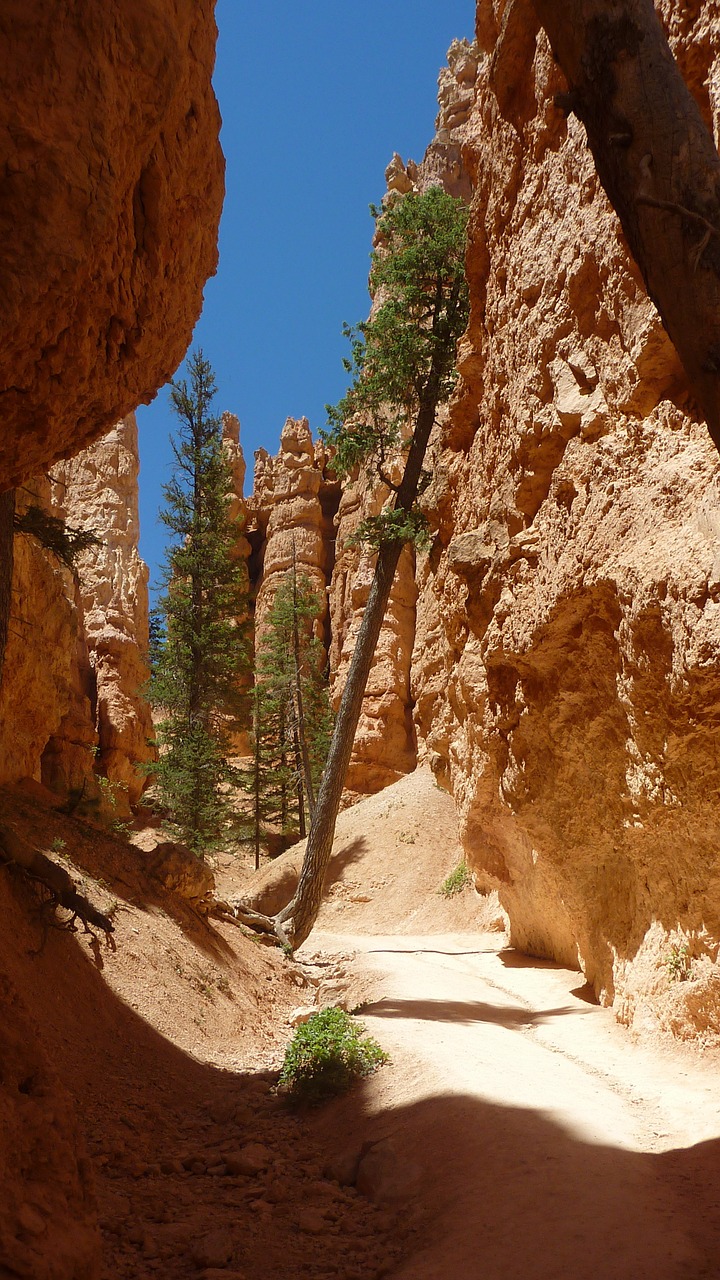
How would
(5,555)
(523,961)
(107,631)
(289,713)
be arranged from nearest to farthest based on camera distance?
(5,555)
(523,961)
(107,631)
(289,713)

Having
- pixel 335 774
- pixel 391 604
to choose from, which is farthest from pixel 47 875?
pixel 391 604

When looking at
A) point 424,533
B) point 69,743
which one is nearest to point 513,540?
point 424,533

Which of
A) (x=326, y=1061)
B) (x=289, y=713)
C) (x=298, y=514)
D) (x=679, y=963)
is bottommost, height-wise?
(x=326, y=1061)

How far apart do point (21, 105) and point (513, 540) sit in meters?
6.90

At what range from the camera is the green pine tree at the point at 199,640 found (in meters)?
17.1

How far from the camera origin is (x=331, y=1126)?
5.82 m

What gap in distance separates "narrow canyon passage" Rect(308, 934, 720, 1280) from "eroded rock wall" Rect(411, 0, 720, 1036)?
719mm

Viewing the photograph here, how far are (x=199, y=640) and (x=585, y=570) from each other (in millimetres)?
11836

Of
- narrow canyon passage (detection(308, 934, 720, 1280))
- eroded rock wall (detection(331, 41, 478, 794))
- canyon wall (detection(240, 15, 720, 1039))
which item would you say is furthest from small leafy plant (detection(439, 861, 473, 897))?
narrow canyon passage (detection(308, 934, 720, 1280))

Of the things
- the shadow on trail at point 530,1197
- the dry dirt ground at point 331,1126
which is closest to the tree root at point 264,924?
the dry dirt ground at point 331,1126

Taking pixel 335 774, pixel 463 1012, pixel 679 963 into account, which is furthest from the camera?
pixel 335 774

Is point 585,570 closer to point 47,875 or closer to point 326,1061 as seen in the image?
point 326,1061

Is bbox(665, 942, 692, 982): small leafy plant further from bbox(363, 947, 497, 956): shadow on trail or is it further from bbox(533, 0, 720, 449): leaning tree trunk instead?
bbox(363, 947, 497, 956): shadow on trail

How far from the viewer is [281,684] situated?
28.2 metres
